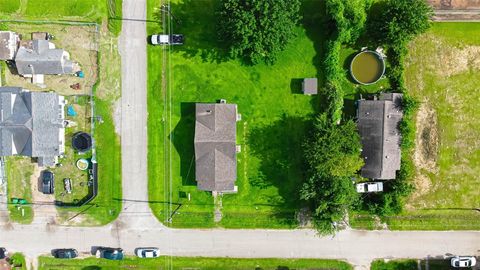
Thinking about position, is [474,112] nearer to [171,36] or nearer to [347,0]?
[347,0]

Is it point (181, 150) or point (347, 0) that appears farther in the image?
point (181, 150)

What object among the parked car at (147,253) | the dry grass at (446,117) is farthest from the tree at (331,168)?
the parked car at (147,253)

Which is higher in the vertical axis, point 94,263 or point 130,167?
point 130,167

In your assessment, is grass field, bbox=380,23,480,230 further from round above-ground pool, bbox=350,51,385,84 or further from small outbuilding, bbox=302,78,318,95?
small outbuilding, bbox=302,78,318,95

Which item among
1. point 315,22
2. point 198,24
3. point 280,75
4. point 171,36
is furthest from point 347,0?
point 171,36

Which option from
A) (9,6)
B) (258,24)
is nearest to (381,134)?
(258,24)

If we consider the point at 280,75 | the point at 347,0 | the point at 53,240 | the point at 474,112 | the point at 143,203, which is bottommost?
the point at 53,240
